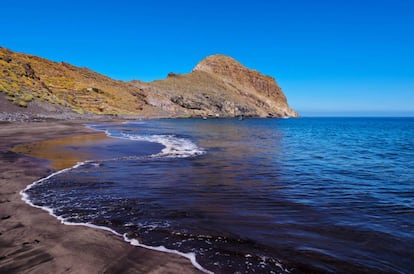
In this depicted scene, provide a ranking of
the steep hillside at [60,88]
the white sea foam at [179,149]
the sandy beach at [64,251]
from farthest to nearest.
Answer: the steep hillside at [60,88]
the white sea foam at [179,149]
the sandy beach at [64,251]

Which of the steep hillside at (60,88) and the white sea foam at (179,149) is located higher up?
the steep hillside at (60,88)

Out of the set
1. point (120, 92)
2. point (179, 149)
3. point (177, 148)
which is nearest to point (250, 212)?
point (179, 149)

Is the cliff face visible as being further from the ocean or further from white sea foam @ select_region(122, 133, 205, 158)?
the ocean

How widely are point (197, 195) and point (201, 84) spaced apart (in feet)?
539

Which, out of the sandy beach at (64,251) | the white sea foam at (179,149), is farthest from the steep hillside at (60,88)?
the sandy beach at (64,251)

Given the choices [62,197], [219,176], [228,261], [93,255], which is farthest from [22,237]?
[219,176]

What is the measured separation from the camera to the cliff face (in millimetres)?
63763

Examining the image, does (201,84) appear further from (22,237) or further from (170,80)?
(22,237)

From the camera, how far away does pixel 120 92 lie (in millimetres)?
111062

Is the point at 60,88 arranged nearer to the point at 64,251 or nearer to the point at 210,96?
the point at 210,96

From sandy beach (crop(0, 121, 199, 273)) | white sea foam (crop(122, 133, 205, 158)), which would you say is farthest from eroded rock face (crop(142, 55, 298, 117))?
sandy beach (crop(0, 121, 199, 273))

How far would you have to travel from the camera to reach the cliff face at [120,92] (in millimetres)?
63763

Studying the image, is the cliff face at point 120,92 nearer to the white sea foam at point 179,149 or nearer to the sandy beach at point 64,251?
the white sea foam at point 179,149

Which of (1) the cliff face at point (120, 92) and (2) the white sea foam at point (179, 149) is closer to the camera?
(2) the white sea foam at point (179, 149)
